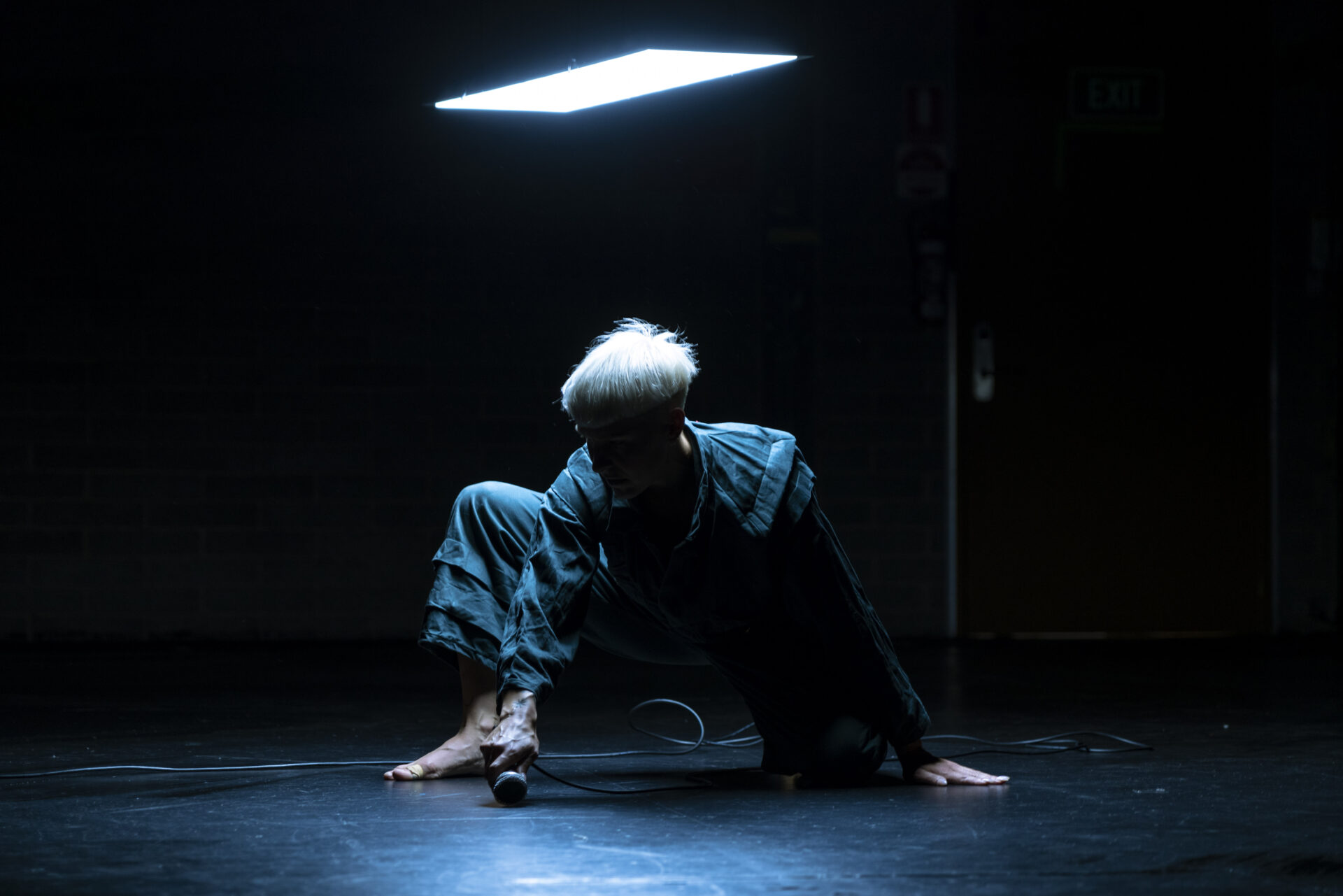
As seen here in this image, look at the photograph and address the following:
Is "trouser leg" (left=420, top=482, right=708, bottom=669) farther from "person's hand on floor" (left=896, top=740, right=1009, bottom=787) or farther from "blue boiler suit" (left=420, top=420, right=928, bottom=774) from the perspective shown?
"person's hand on floor" (left=896, top=740, right=1009, bottom=787)

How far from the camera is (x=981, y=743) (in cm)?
298

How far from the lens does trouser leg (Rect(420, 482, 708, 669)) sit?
2.40 meters

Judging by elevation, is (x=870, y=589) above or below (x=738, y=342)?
below

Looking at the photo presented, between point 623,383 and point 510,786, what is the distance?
0.63 m

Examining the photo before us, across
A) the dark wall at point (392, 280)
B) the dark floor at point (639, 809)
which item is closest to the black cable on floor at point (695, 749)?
the dark floor at point (639, 809)

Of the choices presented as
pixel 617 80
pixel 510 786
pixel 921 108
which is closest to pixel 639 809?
pixel 510 786

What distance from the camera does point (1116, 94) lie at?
17.9 feet

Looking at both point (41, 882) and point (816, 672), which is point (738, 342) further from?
point (41, 882)

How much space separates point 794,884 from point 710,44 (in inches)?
159

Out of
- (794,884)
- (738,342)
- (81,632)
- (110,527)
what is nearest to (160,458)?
(110,527)

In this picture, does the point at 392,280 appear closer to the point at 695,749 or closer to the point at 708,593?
the point at 695,749

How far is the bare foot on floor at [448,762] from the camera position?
2465 mm

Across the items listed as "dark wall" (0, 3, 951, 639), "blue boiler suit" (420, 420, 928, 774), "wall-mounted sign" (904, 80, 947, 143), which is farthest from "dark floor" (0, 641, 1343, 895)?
"wall-mounted sign" (904, 80, 947, 143)

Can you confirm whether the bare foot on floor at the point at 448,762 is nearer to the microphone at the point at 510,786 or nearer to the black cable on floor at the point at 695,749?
the black cable on floor at the point at 695,749
